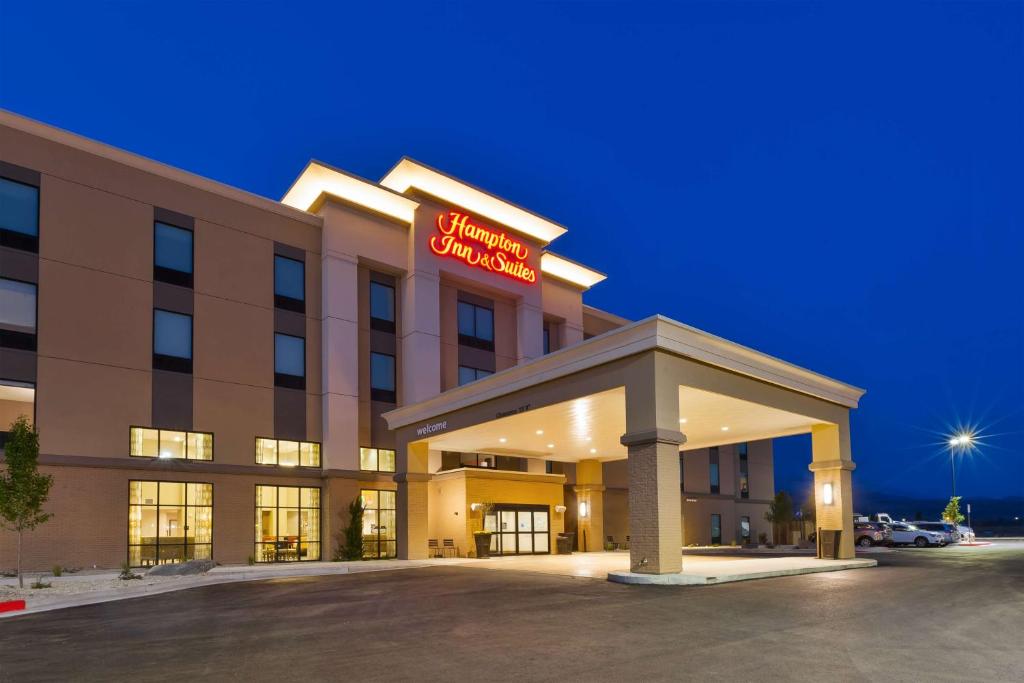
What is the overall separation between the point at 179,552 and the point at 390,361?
1221 centimetres

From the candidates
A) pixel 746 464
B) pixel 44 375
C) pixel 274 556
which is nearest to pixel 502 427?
pixel 274 556

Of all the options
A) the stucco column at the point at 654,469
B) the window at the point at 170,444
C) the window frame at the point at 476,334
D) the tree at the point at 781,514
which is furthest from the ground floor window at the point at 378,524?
the tree at the point at 781,514

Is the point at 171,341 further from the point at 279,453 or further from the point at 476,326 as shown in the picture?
the point at 476,326

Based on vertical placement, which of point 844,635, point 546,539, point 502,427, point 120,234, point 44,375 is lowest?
point 546,539

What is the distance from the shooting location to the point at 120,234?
29203 millimetres

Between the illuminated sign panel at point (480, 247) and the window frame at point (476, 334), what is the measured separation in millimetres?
1996

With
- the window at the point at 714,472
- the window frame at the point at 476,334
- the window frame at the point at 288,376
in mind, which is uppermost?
the window frame at the point at 476,334

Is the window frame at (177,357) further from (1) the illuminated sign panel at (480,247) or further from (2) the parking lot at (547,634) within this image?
(2) the parking lot at (547,634)

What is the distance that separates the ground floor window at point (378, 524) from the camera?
34.7 metres

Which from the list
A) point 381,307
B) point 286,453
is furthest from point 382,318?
point 286,453

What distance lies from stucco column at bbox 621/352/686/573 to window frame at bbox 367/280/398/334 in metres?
18.8

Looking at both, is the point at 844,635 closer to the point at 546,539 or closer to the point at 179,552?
the point at 179,552

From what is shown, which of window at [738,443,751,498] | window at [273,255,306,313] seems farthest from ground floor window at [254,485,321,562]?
window at [738,443,751,498]

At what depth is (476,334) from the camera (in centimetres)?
4031
